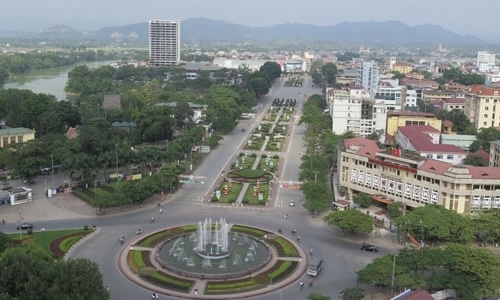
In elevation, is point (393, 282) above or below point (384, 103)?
below

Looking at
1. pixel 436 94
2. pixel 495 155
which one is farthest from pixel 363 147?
pixel 436 94

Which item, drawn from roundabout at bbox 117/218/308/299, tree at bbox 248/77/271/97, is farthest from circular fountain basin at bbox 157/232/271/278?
tree at bbox 248/77/271/97

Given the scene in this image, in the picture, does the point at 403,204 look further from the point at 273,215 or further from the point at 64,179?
the point at 64,179

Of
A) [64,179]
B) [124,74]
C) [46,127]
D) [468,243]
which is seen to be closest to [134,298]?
[468,243]

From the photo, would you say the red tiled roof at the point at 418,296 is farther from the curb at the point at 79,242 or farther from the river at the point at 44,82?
the river at the point at 44,82

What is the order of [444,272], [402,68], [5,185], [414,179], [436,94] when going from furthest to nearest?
[402,68]
[436,94]
[5,185]
[414,179]
[444,272]

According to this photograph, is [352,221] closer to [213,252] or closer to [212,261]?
[213,252]
